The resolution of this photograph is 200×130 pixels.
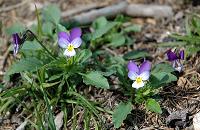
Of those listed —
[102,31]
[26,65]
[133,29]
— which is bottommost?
[26,65]

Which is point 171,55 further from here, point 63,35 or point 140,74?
point 63,35

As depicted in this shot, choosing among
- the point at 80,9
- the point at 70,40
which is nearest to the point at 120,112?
the point at 70,40

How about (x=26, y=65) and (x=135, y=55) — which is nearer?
(x=26, y=65)

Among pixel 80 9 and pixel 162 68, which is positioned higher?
pixel 80 9

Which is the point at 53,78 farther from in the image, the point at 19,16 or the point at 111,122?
the point at 19,16

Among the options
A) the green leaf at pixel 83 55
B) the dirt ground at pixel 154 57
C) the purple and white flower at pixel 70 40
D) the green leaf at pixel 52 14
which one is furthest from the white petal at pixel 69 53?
the green leaf at pixel 52 14

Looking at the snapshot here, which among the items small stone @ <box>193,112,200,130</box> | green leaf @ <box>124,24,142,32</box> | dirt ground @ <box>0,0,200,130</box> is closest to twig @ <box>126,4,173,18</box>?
dirt ground @ <box>0,0,200,130</box>

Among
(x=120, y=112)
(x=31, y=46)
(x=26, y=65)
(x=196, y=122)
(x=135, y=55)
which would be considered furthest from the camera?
(x=135, y=55)

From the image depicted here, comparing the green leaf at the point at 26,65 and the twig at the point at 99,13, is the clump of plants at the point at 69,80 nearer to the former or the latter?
the green leaf at the point at 26,65
